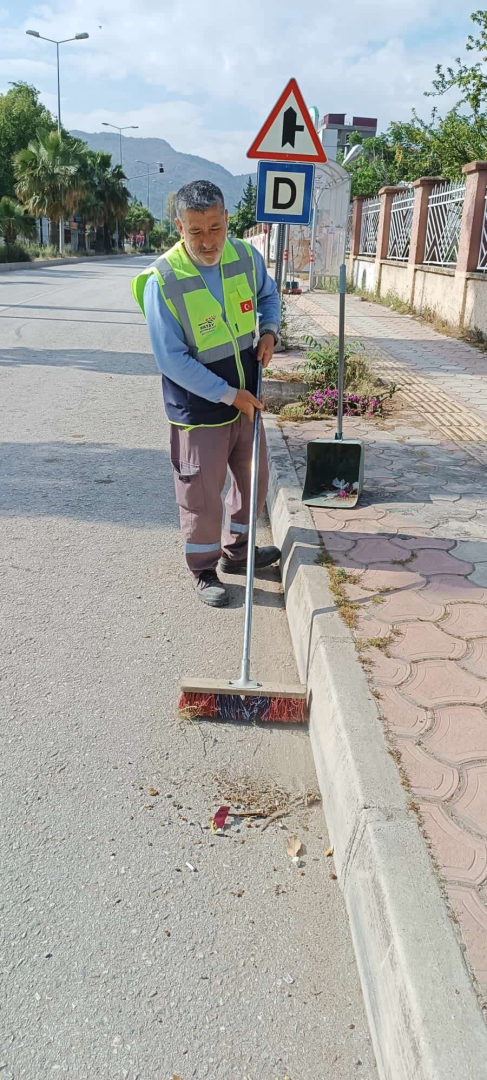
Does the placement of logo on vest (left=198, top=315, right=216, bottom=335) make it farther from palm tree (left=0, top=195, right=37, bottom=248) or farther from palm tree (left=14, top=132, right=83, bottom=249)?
palm tree (left=14, top=132, right=83, bottom=249)

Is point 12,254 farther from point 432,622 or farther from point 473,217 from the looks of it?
point 432,622

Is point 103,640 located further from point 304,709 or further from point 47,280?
point 47,280

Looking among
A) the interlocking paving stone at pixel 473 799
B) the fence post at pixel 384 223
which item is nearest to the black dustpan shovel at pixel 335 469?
the interlocking paving stone at pixel 473 799

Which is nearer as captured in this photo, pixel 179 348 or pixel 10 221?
pixel 179 348

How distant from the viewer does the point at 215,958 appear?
2.12 m

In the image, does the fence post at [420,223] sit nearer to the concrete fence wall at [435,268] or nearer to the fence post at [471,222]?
the concrete fence wall at [435,268]

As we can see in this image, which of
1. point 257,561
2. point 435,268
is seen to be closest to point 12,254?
point 435,268

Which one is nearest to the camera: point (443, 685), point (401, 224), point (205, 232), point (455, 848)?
point (455, 848)

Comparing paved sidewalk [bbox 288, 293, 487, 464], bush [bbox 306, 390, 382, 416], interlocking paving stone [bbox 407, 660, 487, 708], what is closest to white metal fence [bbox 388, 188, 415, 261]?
paved sidewalk [bbox 288, 293, 487, 464]

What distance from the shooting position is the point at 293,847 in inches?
99.3

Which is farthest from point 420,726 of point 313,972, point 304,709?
point 313,972

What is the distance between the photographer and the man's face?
342 cm

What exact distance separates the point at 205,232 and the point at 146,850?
234 centimetres

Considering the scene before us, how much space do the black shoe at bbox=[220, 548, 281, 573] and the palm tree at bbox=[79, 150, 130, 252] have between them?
2161 inches
